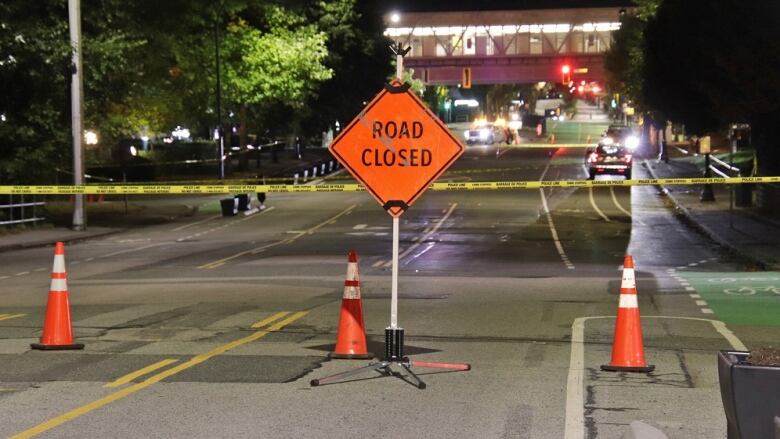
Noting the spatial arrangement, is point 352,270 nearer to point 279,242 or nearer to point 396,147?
point 396,147

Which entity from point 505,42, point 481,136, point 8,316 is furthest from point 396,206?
point 505,42

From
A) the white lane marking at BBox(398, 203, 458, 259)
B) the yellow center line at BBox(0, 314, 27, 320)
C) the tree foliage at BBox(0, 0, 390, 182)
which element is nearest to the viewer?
the yellow center line at BBox(0, 314, 27, 320)

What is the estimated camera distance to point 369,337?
12258 millimetres

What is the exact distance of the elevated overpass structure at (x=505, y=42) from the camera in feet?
334

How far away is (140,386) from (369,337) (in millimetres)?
3412

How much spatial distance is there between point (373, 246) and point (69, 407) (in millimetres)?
19335

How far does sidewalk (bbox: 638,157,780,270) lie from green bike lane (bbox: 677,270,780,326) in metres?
2.46

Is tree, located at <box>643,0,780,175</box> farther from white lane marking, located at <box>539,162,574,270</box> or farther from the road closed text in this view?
the road closed text

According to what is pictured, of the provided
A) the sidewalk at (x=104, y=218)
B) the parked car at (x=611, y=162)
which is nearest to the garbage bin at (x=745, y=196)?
the parked car at (x=611, y=162)

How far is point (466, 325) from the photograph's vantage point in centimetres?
1328

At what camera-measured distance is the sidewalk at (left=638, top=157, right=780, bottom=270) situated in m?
24.8

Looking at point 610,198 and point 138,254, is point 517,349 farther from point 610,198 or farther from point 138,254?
point 610,198

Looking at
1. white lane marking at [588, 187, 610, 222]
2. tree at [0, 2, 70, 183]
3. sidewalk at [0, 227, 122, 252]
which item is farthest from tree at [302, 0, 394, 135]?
sidewalk at [0, 227, 122, 252]

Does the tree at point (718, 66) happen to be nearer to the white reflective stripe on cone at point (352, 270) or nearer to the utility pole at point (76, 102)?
the utility pole at point (76, 102)
